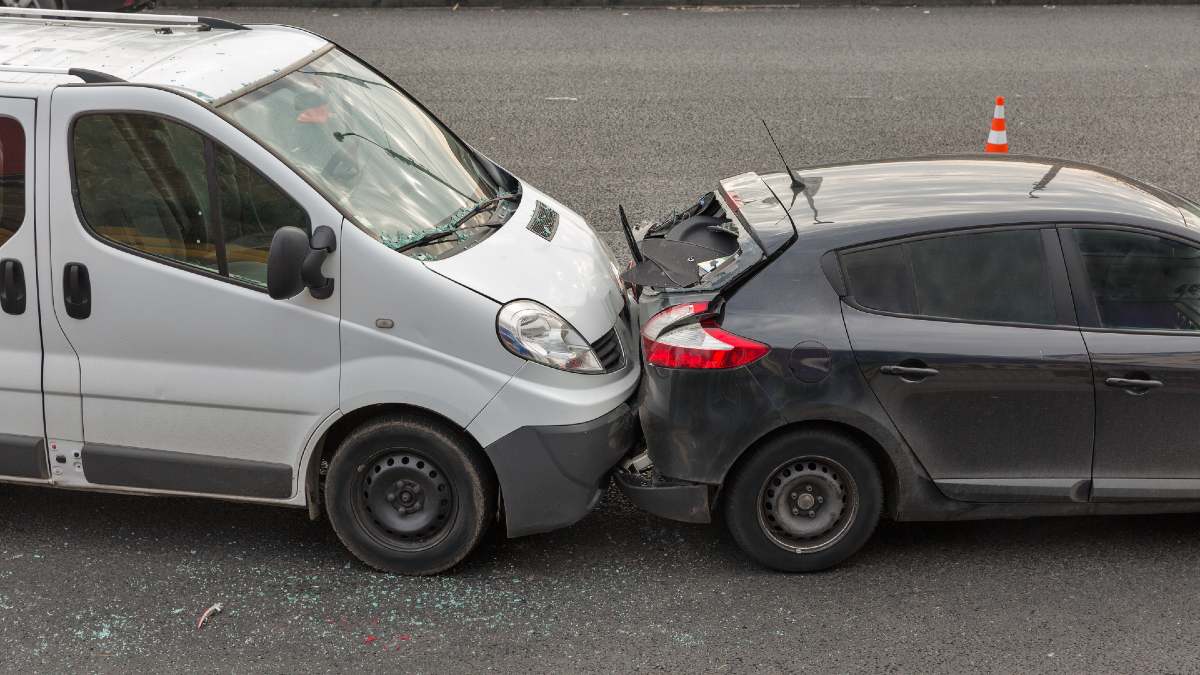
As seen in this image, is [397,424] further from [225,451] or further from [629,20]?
[629,20]

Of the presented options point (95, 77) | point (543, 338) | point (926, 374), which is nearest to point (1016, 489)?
point (926, 374)

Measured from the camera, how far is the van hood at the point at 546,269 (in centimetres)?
484

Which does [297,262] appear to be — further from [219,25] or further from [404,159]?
[219,25]

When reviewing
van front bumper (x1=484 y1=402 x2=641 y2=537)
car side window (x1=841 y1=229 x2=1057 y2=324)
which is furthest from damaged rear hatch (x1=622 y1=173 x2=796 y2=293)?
van front bumper (x1=484 y1=402 x2=641 y2=537)

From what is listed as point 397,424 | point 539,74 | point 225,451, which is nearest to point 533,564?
point 397,424

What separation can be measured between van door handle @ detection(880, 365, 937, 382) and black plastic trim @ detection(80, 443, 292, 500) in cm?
229

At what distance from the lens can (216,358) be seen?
4.85m

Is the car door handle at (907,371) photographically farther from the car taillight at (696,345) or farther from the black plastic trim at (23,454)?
the black plastic trim at (23,454)

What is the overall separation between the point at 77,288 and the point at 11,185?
463 millimetres

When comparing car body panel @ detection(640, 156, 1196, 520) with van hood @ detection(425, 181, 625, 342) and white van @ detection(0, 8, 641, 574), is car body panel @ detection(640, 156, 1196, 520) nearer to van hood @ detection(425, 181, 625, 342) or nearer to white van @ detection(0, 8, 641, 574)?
van hood @ detection(425, 181, 625, 342)

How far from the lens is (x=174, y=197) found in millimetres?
4848

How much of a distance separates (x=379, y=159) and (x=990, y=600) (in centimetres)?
296

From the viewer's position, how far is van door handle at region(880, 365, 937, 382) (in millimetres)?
4750

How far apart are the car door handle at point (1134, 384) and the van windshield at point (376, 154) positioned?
2.48m
